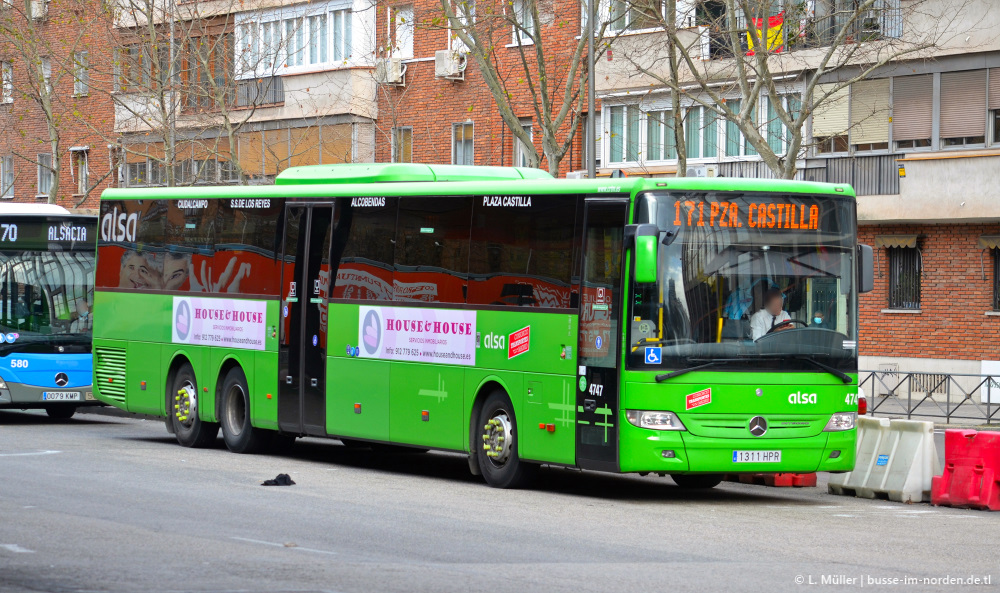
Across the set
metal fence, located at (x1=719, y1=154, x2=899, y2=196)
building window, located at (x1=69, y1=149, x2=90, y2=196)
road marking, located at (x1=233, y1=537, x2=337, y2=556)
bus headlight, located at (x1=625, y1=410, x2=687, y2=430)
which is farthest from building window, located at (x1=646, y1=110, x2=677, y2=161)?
road marking, located at (x1=233, y1=537, x2=337, y2=556)

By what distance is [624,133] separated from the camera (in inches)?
1452

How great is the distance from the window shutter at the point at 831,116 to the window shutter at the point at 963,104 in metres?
2.07

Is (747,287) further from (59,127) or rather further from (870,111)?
(59,127)

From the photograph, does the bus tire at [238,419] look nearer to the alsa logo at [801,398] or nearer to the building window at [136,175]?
the alsa logo at [801,398]

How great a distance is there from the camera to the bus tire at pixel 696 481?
16422 millimetres

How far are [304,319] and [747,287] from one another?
5.93 metres

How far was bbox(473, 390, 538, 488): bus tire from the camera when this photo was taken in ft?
51.2

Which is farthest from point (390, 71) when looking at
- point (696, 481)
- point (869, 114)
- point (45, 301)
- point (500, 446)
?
point (500, 446)

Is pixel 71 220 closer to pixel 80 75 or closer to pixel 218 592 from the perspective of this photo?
pixel 218 592

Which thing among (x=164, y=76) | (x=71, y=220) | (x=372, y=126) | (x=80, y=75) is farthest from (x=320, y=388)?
(x=80, y=75)

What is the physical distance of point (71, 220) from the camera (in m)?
24.7

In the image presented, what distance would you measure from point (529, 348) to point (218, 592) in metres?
6.81

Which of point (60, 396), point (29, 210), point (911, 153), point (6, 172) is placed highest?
point (6, 172)

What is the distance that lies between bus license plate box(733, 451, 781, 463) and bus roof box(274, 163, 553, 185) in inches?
160
